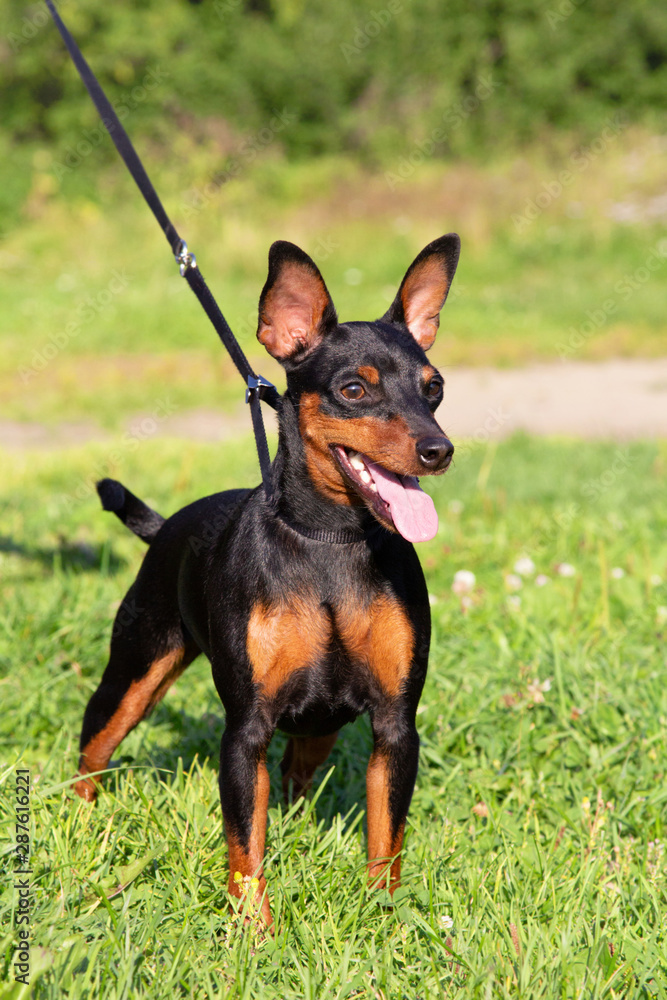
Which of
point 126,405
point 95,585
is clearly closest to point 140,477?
point 95,585

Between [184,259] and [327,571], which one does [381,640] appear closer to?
[327,571]

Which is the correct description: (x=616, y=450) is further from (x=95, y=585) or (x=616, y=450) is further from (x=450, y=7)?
(x=450, y=7)

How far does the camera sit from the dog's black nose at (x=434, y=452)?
206 cm

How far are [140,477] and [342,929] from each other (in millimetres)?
3914

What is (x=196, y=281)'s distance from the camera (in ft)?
9.00

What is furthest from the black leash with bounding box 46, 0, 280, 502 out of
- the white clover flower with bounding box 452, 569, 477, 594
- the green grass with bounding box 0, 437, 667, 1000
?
the white clover flower with bounding box 452, 569, 477, 594

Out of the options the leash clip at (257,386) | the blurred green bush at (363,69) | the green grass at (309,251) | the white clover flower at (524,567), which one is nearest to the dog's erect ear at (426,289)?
the leash clip at (257,386)

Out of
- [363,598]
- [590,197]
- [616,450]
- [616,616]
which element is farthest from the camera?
[590,197]

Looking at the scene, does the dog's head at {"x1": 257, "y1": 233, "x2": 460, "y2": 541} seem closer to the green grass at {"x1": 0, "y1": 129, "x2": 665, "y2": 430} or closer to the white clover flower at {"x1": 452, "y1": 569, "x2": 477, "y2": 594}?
the white clover flower at {"x1": 452, "y1": 569, "x2": 477, "y2": 594}

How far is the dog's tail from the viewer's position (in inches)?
115

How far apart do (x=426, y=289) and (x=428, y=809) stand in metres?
1.49

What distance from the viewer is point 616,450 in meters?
6.76

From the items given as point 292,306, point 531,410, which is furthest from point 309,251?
point 292,306

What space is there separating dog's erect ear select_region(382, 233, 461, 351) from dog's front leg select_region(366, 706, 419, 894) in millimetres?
1047
